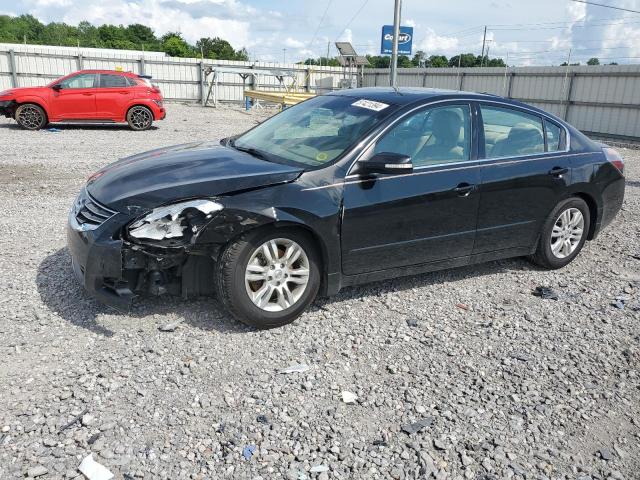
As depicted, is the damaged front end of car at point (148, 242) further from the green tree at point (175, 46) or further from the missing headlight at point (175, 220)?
the green tree at point (175, 46)

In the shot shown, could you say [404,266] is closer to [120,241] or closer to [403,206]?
[403,206]

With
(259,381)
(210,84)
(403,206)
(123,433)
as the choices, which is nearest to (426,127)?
(403,206)

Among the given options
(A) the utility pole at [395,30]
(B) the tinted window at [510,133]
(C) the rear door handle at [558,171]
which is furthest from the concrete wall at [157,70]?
(C) the rear door handle at [558,171]

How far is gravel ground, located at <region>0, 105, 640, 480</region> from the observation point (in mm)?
2820

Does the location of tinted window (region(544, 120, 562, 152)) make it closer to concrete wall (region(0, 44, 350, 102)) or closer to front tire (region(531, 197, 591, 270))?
front tire (region(531, 197, 591, 270))

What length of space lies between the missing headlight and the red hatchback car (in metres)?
13.9

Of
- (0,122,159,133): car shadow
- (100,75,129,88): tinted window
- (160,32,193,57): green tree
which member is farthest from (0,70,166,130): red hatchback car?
(160,32,193,57): green tree

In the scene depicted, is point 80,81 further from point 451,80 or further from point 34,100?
point 451,80

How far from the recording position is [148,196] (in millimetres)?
3848

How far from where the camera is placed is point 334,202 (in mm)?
4133

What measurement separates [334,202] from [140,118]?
1418 centimetres

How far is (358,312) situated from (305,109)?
1974 mm

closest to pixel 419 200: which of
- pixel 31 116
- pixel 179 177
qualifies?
pixel 179 177

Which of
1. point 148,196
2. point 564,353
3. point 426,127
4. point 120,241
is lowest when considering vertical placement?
point 564,353
